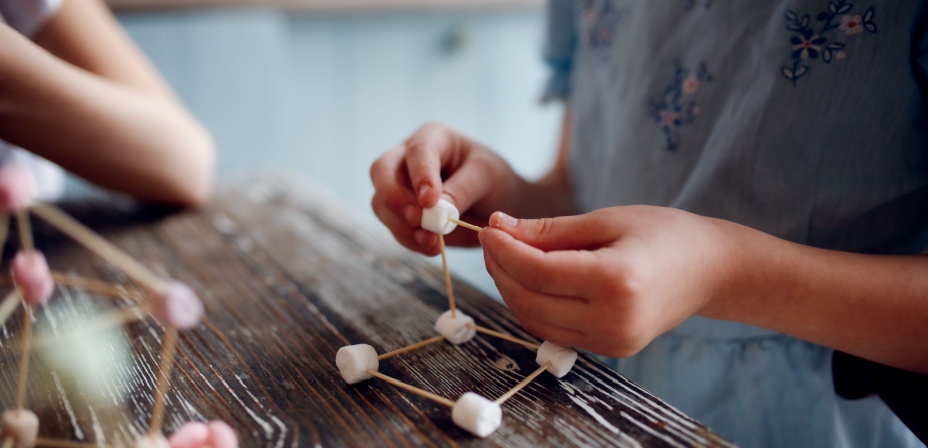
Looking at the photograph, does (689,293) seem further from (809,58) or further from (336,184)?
(336,184)

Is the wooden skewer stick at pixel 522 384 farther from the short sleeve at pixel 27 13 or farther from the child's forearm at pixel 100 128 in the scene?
the short sleeve at pixel 27 13

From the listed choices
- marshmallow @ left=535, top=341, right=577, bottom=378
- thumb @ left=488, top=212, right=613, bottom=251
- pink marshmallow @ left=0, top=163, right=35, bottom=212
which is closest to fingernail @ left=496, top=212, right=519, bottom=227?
thumb @ left=488, top=212, right=613, bottom=251

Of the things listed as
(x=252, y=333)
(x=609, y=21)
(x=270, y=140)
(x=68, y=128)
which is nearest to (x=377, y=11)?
(x=270, y=140)

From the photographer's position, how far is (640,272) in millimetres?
402

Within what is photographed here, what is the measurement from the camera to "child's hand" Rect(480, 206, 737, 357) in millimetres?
406

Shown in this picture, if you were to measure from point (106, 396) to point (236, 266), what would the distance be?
251 millimetres

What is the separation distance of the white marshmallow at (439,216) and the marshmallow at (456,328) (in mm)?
82

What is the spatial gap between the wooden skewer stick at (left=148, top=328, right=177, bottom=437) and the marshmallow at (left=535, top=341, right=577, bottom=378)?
Answer: 296 millimetres

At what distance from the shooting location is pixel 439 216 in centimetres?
52

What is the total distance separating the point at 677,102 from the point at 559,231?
31 cm

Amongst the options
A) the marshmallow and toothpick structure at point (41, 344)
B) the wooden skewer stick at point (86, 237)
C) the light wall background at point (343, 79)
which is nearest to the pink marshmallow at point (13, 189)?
the marshmallow and toothpick structure at point (41, 344)

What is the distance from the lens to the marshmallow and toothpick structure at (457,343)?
416 millimetres

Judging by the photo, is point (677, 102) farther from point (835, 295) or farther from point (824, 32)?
point (835, 295)

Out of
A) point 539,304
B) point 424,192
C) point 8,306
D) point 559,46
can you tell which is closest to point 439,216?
point 424,192
